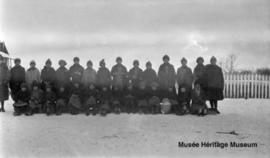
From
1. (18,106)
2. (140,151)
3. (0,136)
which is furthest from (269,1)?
(18,106)

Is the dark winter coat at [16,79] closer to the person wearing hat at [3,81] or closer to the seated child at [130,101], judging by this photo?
the person wearing hat at [3,81]

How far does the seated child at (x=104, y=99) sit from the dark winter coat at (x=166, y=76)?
4.19 ft

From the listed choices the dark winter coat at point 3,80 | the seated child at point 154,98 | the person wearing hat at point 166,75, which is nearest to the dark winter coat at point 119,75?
the seated child at point 154,98

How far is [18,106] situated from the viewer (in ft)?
27.6

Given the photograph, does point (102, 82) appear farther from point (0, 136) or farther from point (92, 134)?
point (0, 136)

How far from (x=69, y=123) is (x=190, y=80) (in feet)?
10.2

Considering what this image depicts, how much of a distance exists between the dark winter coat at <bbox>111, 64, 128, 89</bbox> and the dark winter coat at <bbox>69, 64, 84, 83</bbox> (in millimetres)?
777

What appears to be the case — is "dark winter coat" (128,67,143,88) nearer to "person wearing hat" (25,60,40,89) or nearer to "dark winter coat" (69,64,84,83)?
"dark winter coat" (69,64,84,83)

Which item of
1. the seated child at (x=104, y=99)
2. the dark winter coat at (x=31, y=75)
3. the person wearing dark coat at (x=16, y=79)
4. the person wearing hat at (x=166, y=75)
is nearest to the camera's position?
the seated child at (x=104, y=99)

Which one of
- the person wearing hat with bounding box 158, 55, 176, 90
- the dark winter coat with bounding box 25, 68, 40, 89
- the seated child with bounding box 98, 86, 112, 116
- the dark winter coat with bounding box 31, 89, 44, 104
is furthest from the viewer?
the dark winter coat with bounding box 25, 68, 40, 89

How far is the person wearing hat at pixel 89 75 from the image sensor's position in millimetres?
8766

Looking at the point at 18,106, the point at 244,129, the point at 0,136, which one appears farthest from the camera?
the point at 18,106

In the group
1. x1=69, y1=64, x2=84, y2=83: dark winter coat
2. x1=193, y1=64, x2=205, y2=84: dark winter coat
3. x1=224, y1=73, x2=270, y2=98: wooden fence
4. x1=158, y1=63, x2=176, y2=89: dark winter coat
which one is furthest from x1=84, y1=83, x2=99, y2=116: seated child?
x1=224, y1=73, x2=270, y2=98: wooden fence

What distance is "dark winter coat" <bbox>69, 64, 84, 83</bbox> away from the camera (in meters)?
8.82
